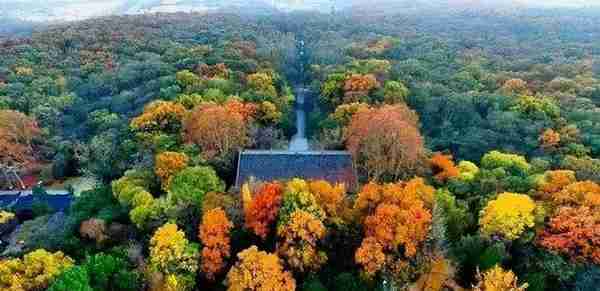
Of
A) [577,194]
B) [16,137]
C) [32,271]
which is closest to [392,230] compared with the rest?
[577,194]

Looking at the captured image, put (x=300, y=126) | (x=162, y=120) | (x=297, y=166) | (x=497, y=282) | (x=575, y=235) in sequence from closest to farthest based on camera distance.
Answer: (x=497, y=282) < (x=575, y=235) < (x=297, y=166) < (x=162, y=120) < (x=300, y=126)

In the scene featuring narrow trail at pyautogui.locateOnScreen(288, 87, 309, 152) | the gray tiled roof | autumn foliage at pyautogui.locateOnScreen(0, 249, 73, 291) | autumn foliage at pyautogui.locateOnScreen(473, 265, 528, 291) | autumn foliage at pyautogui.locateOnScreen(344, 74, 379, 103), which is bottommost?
narrow trail at pyautogui.locateOnScreen(288, 87, 309, 152)

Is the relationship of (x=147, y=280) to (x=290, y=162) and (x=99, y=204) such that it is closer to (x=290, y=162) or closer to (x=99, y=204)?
(x=99, y=204)

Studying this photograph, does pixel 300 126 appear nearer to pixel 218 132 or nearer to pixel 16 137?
pixel 218 132

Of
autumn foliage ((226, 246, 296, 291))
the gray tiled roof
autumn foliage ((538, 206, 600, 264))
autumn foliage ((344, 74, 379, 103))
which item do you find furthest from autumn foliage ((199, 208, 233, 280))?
autumn foliage ((344, 74, 379, 103))

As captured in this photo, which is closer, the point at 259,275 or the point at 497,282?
the point at 497,282

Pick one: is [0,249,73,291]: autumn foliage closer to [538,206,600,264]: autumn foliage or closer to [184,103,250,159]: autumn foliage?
[184,103,250,159]: autumn foliage

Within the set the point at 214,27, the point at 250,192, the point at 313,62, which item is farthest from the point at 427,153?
the point at 214,27
